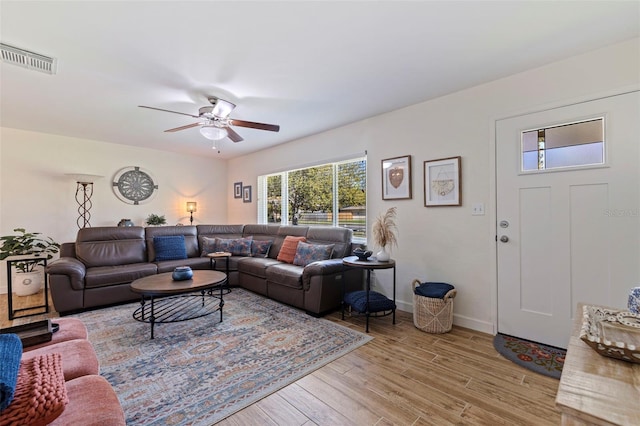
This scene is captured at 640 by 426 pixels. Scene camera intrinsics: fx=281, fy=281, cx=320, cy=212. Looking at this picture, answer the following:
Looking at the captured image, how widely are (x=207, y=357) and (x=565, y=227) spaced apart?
3169 millimetres

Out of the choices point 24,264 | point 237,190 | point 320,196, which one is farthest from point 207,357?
point 237,190

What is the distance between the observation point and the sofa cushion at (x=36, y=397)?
2.65ft

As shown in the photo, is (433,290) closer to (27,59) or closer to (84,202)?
(27,59)

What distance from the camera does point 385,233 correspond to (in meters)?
3.14

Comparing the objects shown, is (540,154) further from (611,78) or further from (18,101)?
(18,101)

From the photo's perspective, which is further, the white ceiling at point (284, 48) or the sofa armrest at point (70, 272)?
the sofa armrest at point (70, 272)

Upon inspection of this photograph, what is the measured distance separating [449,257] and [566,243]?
977 millimetres

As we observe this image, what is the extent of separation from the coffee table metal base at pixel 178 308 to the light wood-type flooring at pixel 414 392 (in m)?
1.59

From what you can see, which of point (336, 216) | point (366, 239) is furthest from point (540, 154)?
point (336, 216)

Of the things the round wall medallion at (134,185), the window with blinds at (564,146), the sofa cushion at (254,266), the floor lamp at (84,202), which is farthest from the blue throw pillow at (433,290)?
the floor lamp at (84,202)

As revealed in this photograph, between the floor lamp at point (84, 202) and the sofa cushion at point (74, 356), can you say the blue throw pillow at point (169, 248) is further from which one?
the sofa cushion at point (74, 356)

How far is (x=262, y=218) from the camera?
587cm

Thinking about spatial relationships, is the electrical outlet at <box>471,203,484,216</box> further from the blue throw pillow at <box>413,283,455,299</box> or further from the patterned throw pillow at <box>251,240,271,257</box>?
the patterned throw pillow at <box>251,240,271,257</box>

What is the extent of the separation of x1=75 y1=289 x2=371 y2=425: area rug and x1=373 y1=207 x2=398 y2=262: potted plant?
872 mm
